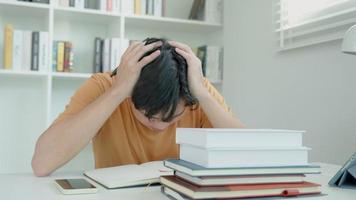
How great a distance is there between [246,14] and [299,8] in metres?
0.46

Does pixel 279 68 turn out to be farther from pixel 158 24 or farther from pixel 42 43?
pixel 42 43

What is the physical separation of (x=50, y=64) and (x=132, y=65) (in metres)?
1.30

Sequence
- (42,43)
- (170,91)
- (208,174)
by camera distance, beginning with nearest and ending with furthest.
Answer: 1. (208,174)
2. (170,91)
3. (42,43)

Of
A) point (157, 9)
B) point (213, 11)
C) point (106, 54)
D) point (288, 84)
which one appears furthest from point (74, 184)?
point (213, 11)

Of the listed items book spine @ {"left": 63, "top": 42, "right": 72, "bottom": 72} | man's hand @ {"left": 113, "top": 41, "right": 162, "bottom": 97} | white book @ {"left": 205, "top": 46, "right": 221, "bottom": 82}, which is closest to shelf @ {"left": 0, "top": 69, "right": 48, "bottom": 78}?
book spine @ {"left": 63, "top": 42, "right": 72, "bottom": 72}

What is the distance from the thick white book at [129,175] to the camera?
2.78ft

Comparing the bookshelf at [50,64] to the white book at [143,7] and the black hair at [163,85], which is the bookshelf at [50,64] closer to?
the white book at [143,7]

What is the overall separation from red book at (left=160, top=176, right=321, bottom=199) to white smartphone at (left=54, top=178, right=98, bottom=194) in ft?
0.48

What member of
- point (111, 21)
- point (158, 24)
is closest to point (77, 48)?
point (111, 21)

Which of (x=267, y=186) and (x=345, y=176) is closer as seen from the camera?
(x=267, y=186)

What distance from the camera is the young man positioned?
3.49ft

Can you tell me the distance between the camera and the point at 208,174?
0.65 metres

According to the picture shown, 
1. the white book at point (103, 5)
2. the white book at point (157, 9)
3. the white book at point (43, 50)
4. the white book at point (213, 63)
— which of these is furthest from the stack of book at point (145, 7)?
the white book at point (43, 50)

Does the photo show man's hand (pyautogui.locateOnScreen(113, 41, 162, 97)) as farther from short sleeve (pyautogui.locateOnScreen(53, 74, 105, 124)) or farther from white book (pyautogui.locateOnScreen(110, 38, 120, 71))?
white book (pyautogui.locateOnScreen(110, 38, 120, 71))
